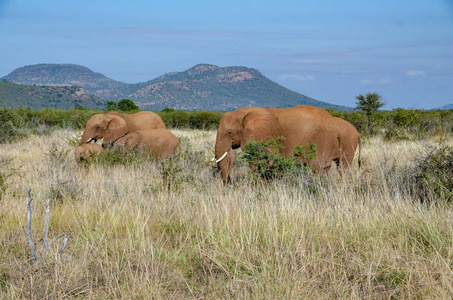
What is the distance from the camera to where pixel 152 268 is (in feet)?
11.8

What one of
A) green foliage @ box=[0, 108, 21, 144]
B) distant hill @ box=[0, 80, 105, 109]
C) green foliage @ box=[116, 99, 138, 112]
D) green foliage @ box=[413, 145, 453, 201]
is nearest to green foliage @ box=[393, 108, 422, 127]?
green foliage @ box=[413, 145, 453, 201]

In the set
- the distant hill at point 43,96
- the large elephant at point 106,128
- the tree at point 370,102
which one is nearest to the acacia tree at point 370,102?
the tree at point 370,102

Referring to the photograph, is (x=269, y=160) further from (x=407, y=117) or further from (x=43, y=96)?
(x=43, y=96)

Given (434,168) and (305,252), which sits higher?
(434,168)

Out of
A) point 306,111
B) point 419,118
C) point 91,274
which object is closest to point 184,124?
point 419,118

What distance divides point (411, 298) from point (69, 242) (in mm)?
3310

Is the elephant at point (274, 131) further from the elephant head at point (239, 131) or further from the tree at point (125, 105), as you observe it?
the tree at point (125, 105)

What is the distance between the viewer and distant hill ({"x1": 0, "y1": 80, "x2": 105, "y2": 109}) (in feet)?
420

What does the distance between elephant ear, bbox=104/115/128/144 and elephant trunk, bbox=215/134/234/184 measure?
19.3 ft

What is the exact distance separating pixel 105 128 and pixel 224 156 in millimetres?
6376

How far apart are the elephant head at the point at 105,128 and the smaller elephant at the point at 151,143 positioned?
3.22 feet

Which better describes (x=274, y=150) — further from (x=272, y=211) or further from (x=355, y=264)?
(x=355, y=264)

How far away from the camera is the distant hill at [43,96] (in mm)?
127894

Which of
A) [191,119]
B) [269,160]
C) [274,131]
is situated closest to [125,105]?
[191,119]
